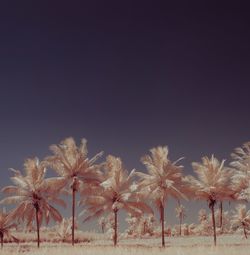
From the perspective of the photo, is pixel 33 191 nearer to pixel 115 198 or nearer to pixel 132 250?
pixel 115 198

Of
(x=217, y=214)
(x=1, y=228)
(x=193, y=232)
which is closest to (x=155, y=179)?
(x=1, y=228)

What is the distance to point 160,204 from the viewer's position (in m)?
41.7

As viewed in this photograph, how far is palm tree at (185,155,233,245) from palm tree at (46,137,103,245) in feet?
30.7

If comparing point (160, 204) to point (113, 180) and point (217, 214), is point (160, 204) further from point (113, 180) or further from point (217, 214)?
point (217, 214)

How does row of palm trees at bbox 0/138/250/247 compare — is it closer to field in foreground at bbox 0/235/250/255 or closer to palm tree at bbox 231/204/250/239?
field in foreground at bbox 0/235/250/255

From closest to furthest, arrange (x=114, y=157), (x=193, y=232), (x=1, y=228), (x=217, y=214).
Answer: (x=114, y=157) → (x=1, y=228) → (x=193, y=232) → (x=217, y=214)

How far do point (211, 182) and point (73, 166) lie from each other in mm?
13082

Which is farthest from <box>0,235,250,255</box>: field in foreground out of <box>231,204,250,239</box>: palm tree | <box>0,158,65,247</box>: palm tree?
<box>231,204,250,239</box>: palm tree

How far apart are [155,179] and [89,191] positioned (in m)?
6.31

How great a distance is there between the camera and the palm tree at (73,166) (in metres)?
41.4

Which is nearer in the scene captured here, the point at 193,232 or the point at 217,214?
the point at 193,232

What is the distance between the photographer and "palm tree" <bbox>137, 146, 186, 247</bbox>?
4109 cm

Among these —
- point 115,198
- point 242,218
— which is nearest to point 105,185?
point 115,198

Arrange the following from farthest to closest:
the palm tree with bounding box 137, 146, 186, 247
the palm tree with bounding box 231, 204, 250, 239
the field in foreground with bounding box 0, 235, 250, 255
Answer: the palm tree with bounding box 231, 204, 250, 239 → the palm tree with bounding box 137, 146, 186, 247 → the field in foreground with bounding box 0, 235, 250, 255
